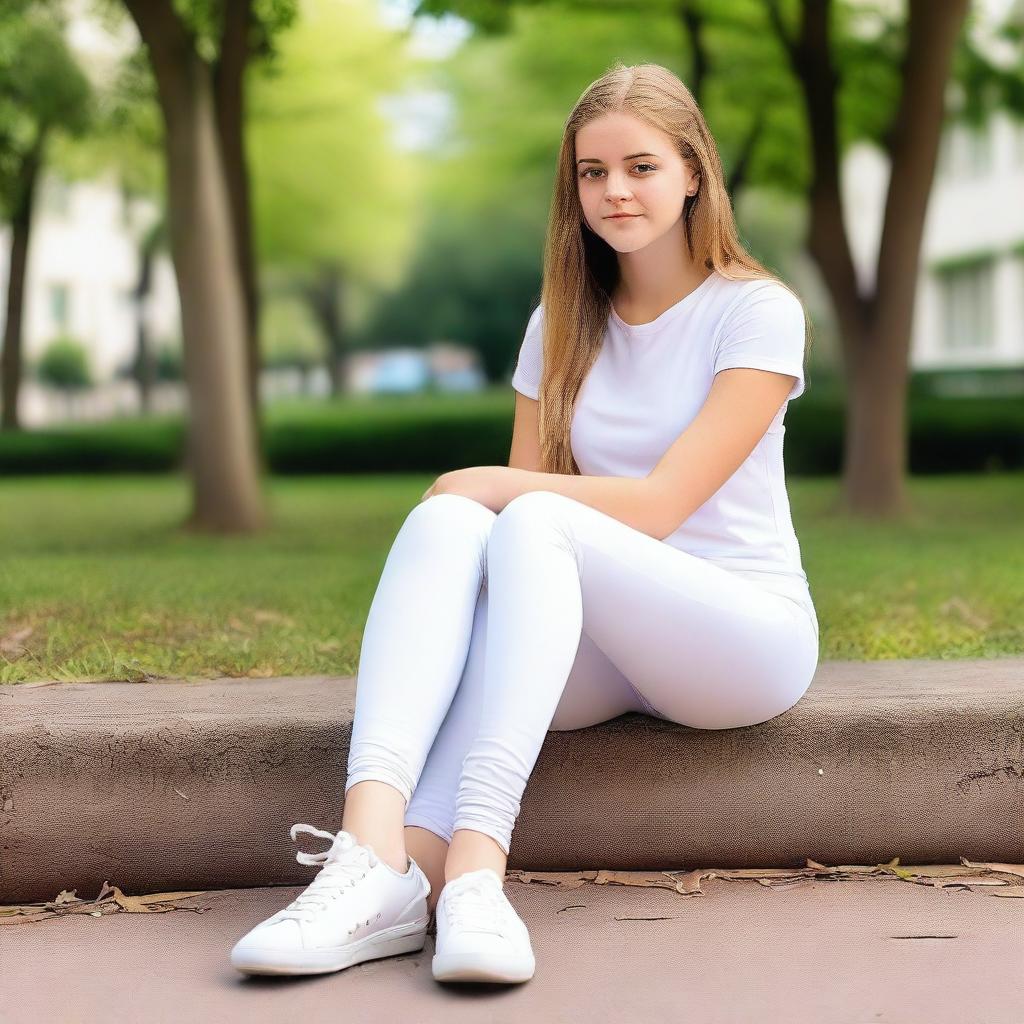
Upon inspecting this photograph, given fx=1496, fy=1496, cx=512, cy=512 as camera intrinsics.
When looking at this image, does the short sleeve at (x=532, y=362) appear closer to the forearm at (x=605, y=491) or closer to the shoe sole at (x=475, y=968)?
the forearm at (x=605, y=491)

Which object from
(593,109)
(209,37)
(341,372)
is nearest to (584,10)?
(209,37)

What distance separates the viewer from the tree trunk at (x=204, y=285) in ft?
29.1

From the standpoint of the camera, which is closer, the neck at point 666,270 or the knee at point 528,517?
the knee at point 528,517

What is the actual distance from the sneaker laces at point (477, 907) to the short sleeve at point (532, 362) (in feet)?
3.78

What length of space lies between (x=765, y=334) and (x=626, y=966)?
47.3 inches

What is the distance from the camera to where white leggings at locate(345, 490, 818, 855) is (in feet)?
8.27

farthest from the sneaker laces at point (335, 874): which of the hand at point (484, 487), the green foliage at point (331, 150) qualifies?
the green foliage at point (331, 150)

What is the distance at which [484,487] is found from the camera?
→ 281 cm

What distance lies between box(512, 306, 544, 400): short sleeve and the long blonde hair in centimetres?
5

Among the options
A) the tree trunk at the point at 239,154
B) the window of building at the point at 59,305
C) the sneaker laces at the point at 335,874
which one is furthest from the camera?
the window of building at the point at 59,305

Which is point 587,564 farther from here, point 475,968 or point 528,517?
→ point 475,968

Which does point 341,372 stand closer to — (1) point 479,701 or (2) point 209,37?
(2) point 209,37

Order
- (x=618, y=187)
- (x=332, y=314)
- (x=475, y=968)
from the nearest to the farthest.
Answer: (x=475, y=968), (x=618, y=187), (x=332, y=314)

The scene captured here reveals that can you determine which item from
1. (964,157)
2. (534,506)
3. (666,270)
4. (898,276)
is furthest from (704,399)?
(964,157)
